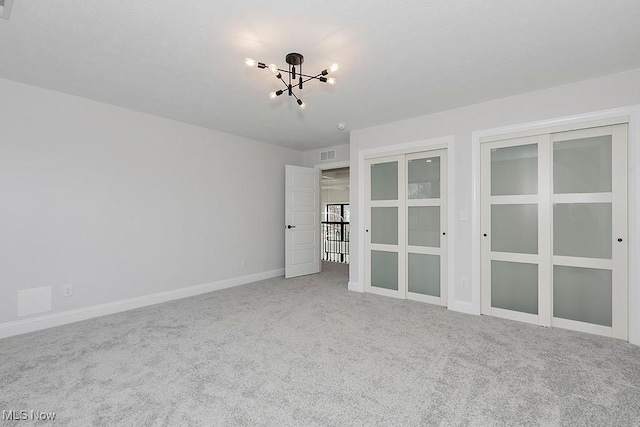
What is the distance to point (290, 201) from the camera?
5.61 m

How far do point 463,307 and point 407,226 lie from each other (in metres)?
1.25

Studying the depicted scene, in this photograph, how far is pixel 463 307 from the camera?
3.66 meters

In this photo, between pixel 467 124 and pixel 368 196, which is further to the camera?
pixel 368 196

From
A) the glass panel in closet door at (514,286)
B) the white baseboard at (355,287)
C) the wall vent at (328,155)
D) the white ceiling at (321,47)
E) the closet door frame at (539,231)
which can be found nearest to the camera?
the white ceiling at (321,47)

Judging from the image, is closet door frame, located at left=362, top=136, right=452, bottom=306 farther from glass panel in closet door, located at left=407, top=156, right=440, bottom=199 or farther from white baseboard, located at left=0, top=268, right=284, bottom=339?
white baseboard, located at left=0, top=268, right=284, bottom=339

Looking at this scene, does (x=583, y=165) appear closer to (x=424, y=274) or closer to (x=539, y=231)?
(x=539, y=231)

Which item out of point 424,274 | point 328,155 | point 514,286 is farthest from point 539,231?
point 328,155

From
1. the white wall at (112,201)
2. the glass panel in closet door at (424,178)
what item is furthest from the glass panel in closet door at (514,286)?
the white wall at (112,201)

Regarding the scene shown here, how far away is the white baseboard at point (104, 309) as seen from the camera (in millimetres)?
3027

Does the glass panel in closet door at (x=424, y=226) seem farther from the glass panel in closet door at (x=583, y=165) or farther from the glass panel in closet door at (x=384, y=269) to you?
the glass panel in closet door at (x=583, y=165)

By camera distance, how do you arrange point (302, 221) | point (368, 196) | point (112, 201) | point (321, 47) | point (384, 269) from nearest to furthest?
point (321, 47)
point (112, 201)
point (384, 269)
point (368, 196)
point (302, 221)

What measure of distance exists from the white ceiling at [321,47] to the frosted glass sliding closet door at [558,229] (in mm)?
686

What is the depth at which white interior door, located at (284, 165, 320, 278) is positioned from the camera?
5.59 m

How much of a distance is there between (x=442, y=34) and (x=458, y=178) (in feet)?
6.41
